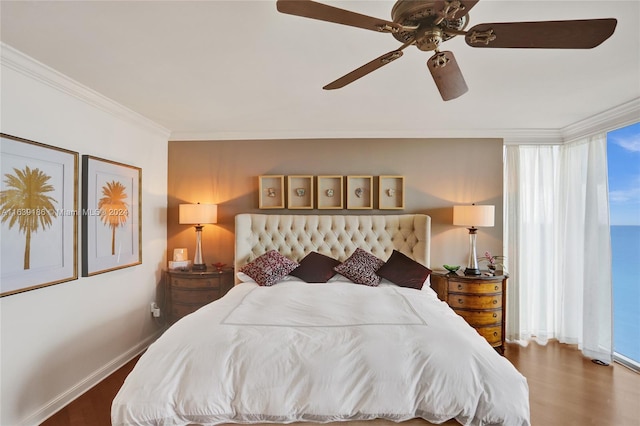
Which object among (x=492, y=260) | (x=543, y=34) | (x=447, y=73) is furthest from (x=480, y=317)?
(x=543, y=34)

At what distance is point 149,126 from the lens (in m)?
3.60

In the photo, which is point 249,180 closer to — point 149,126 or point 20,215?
point 149,126

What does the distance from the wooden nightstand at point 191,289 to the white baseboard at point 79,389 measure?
23.4 inches

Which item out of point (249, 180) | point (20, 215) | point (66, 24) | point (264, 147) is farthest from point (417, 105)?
point (20, 215)

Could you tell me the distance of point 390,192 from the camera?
3.93 m

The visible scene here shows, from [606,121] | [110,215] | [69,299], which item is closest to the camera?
[69,299]

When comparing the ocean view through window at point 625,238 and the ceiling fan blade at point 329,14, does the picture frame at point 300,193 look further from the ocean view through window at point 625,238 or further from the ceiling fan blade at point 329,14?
the ocean view through window at point 625,238

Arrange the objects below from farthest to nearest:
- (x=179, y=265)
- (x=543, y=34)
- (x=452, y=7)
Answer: (x=179, y=265) → (x=543, y=34) → (x=452, y=7)

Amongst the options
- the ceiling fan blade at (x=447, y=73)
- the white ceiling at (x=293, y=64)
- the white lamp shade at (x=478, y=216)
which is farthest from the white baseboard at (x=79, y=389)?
the white lamp shade at (x=478, y=216)

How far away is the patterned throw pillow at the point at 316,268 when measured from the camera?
342 cm

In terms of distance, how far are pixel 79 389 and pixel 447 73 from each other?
375cm

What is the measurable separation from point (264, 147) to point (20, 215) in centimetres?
253

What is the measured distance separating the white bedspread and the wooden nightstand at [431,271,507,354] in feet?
5.63

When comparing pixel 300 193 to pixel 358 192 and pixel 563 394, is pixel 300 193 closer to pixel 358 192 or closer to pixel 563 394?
pixel 358 192
